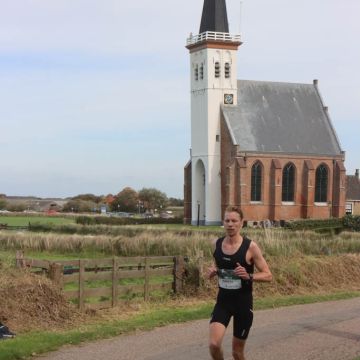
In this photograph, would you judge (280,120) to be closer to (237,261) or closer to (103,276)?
(103,276)

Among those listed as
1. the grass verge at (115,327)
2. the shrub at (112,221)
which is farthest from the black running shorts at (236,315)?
the shrub at (112,221)

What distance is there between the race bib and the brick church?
55.2 metres

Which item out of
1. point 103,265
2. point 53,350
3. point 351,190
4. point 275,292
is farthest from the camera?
point 351,190

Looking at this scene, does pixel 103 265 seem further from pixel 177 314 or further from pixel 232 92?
pixel 232 92

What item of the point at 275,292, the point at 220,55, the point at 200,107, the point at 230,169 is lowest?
the point at 275,292

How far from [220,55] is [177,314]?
184ft

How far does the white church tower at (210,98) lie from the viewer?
2562 inches

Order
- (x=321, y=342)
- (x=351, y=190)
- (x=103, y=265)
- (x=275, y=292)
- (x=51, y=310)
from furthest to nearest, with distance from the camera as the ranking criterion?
1. (x=351, y=190)
2. (x=275, y=292)
3. (x=103, y=265)
4. (x=51, y=310)
5. (x=321, y=342)

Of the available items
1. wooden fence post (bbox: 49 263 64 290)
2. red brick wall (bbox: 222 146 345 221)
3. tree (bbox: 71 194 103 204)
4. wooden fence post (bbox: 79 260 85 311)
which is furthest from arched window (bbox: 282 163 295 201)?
tree (bbox: 71 194 103 204)

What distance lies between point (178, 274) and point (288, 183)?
51978 millimetres

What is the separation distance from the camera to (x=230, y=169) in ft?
205

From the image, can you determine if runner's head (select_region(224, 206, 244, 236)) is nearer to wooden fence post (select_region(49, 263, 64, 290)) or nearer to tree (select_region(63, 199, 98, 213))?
wooden fence post (select_region(49, 263, 64, 290))

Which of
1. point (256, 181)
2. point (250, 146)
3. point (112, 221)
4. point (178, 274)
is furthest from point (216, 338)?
point (256, 181)

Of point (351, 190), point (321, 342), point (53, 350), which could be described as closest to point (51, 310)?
point (53, 350)
